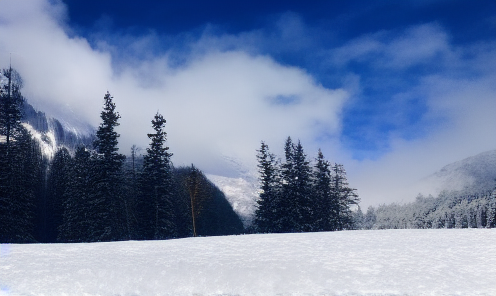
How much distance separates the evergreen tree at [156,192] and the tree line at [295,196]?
13.5m

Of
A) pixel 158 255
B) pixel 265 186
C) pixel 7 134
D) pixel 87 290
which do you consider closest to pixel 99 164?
pixel 7 134

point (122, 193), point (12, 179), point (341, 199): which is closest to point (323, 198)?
point (341, 199)

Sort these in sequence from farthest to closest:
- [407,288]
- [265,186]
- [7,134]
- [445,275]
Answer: [265,186]
[7,134]
[445,275]
[407,288]

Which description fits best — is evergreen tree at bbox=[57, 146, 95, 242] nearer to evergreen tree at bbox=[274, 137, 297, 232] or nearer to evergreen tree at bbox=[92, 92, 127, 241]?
evergreen tree at bbox=[92, 92, 127, 241]

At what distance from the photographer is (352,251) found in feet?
41.6

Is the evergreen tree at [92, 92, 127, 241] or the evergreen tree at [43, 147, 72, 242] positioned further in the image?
the evergreen tree at [43, 147, 72, 242]

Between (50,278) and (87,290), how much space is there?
64.4 inches

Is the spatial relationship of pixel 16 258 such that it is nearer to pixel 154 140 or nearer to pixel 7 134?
pixel 154 140

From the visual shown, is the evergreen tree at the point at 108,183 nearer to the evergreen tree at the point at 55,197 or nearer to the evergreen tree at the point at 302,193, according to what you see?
the evergreen tree at the point at 55,197

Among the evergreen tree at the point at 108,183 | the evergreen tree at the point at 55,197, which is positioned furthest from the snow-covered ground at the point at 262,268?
the evergreen tree at the point at 55,197

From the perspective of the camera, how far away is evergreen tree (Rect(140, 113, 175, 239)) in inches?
1474

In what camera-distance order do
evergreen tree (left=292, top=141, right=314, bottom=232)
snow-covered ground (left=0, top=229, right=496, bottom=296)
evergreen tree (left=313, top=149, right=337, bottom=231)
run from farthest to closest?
evergreen tree (left=313, top=149, right=337, bottom=231), evergreen tree (left=292, top=141, right=314, bottom=232), snow-covered ground (left=0, top=229, right=496, bottom=296)

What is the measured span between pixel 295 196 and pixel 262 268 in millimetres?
34706

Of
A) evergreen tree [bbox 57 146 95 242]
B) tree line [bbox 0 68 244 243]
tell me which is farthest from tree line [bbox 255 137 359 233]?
evergreen tree [bbox 57 146 95 242]
